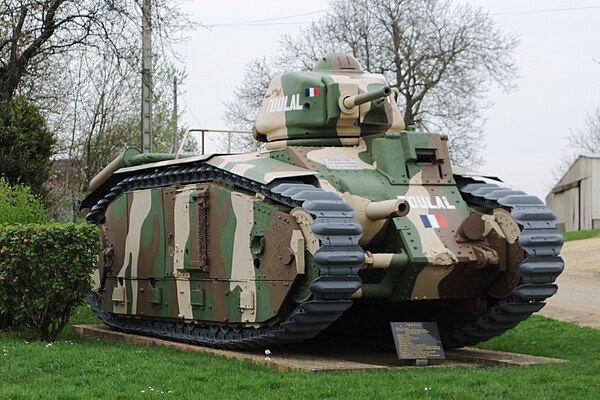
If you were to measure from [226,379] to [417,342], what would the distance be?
311cm

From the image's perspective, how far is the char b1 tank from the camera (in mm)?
13172

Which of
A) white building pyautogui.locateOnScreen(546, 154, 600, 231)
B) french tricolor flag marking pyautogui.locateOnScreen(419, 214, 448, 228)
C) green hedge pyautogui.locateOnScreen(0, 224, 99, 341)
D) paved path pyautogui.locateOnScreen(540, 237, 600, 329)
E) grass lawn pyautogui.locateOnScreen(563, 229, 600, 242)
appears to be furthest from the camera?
white building pyautogui.locateOnScreen(546, 154, 600, 231)

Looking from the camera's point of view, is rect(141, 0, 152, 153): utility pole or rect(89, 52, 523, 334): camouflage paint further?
rect(141, 0, 152, 153): utility pole

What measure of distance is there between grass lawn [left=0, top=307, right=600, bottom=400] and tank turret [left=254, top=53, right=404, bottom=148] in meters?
3.45

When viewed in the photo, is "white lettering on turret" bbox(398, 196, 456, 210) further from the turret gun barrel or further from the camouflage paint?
the turret gun barrel

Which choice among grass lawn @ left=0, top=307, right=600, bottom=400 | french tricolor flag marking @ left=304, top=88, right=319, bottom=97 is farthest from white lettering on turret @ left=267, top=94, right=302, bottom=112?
grass lawn @ left=0, top=307, right=600, bottom=400

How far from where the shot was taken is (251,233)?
46.1ft

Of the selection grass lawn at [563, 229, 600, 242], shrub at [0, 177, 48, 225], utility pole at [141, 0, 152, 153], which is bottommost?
grass lawn at [563, 229, 600, 242]

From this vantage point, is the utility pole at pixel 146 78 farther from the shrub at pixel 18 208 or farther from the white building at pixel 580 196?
the white building at pixel 580 196

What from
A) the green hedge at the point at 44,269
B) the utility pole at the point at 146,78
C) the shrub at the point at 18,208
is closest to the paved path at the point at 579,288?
the utility pole at the point at 146,78

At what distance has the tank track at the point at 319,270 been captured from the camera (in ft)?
40.9

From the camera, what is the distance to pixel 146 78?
2148 centimetres

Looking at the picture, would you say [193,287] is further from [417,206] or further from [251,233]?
[417,206]

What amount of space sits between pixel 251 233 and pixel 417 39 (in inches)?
1022
